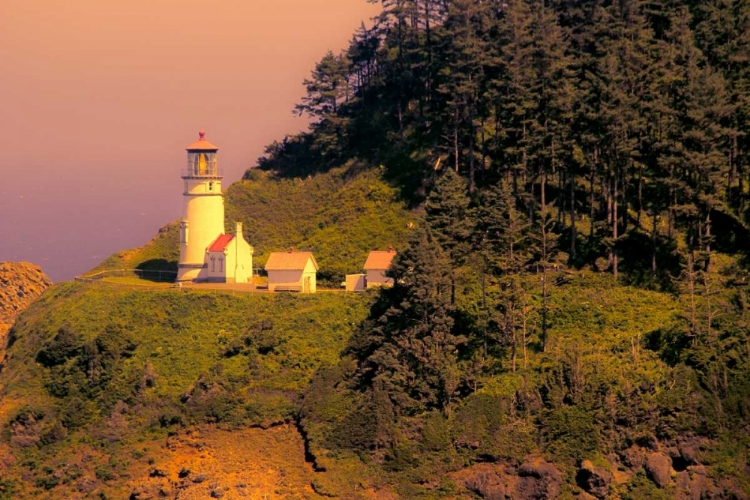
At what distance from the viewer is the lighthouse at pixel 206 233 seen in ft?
255

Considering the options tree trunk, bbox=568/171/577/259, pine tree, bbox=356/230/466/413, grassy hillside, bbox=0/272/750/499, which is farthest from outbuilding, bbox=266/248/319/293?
tree trunk, bbox=568/171/577/259

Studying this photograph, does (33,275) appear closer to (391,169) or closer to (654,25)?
(391,169)

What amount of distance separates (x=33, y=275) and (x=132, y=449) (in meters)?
35.3

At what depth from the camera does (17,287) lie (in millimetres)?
91875

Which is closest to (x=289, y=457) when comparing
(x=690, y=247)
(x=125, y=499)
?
(x=125, y=499)

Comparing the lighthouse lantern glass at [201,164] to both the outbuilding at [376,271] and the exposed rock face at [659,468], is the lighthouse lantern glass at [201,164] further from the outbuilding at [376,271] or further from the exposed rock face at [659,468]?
the exposed rock face at [659,468]

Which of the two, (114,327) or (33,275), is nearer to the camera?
(114,327)

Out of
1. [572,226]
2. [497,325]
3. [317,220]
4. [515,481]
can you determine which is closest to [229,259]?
[317,220]

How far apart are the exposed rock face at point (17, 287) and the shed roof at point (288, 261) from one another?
25.2 meters

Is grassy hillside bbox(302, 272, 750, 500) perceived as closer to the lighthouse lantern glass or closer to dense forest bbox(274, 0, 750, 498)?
dense forest bbox(274, 0, 750, 498)

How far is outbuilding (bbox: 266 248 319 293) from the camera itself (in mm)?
74125

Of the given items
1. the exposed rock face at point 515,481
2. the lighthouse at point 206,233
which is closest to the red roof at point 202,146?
the lighthouse at point 206,233

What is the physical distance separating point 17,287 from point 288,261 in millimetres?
28858

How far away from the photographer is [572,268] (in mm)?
68000
